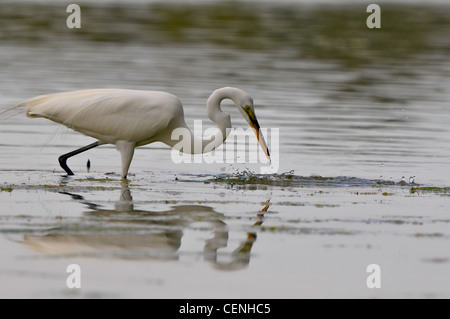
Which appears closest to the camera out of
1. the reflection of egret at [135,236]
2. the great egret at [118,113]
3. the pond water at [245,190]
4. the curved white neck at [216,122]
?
the pond water at [245,190]

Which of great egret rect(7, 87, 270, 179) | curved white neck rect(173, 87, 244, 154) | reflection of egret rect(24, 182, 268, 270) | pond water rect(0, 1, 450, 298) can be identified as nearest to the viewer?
pond water rect(0, 1, 450, 298)

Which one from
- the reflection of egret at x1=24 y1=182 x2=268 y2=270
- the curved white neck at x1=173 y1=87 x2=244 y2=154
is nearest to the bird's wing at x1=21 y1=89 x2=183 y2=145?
the curved white neck at x1=173 y1=87 x2=244 y2=154

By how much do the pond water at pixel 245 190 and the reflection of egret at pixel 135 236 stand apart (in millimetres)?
21

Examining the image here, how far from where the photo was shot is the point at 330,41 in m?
35.2

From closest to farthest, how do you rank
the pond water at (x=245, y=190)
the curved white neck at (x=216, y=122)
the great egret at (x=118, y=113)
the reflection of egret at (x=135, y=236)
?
the pond water at (x=245, y=190), the reflection of egret at (x=135, y=236), the great egret at (x=118, y=113), the curved white neck at (x=216, y=122)

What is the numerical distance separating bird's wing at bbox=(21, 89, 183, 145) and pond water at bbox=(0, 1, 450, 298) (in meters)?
0.65

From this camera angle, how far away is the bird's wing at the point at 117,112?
12.5m

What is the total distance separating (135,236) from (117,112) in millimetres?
3747

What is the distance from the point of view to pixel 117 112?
41.2 ft

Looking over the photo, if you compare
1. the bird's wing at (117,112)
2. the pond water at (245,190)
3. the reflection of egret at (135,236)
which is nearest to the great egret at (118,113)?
the bird's wing at (117,112)

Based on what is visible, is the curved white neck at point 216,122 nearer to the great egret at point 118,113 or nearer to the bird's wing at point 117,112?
the great egret at point 118,113

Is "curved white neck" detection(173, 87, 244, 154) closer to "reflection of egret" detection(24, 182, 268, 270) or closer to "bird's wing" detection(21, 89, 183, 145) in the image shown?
"bird's wing" detection(21, 89, 183, 145)

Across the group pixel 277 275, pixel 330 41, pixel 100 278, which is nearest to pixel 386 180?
pixel 277 275

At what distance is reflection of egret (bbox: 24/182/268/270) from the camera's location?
8562 mm
